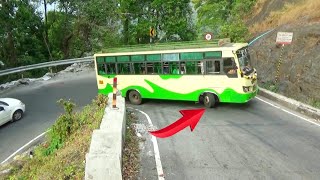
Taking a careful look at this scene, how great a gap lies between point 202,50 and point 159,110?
3.39 metres

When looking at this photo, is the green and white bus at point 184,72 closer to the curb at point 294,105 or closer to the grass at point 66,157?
the curb at point 294,105

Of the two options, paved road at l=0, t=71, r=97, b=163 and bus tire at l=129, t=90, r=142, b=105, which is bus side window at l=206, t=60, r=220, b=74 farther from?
paved road at l=0, t=71, r=97, b=163

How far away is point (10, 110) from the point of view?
18.5 metres

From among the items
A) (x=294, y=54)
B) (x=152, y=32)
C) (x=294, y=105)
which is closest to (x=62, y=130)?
(x=294, y=105)

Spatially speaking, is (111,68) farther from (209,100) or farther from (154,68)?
(209,100)

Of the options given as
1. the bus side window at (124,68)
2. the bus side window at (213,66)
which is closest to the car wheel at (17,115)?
the bus side window at (124,68)

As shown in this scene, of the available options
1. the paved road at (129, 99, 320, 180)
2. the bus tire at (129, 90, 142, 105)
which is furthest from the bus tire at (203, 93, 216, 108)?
the bus tire at (129, 90, 142, 105)

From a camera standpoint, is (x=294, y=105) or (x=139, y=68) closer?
(x=294, y=105)

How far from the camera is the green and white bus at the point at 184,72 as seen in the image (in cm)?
1561

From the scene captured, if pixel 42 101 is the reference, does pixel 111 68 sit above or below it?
above

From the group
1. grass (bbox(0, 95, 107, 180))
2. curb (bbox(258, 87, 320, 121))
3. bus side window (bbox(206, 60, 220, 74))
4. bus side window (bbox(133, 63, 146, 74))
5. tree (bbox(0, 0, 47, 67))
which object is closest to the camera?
grass (bbox(0, 95, 107, 180))

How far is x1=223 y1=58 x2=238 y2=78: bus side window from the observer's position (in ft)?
50.7

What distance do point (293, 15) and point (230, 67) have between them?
10873mm
